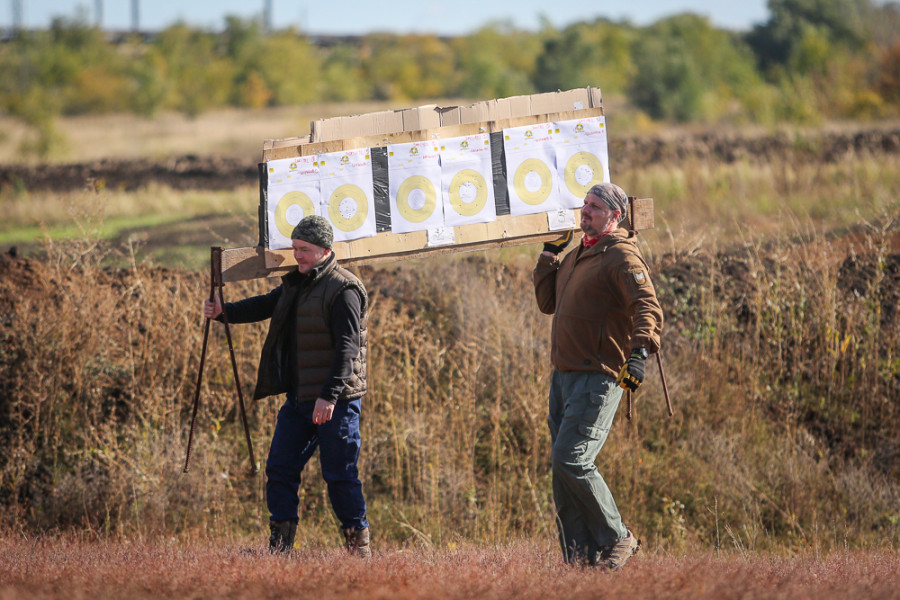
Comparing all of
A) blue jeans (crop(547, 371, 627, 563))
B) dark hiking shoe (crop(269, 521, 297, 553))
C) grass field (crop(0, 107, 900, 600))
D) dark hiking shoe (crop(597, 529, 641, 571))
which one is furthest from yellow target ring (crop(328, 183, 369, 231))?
dark hiking shoe (crop(597, 529, 641, 571))

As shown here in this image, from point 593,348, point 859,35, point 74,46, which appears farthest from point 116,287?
point 74,46

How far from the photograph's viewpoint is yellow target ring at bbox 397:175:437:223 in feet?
19.4

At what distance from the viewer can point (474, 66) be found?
164ft

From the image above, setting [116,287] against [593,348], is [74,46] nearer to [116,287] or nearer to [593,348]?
[116,287]

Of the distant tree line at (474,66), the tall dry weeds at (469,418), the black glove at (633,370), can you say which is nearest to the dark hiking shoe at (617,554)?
the black glove at (633,370)

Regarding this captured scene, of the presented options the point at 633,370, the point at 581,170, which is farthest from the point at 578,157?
the point at 633,370

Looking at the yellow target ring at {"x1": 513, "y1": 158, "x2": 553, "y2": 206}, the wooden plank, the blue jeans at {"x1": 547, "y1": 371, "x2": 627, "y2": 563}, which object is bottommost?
the blue jeans at {"x1": 547, "y1": 371, "x2": 627, "y2": 563}

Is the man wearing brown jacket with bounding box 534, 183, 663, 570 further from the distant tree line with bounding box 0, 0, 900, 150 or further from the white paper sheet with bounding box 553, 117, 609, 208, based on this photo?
the distant tree line with bounding box 0, 0, 900, 150

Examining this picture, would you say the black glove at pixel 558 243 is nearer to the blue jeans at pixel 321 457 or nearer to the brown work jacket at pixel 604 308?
the brown work jacket at pixel 604 308

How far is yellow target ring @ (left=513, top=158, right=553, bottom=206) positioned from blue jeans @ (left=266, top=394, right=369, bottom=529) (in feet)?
5.64

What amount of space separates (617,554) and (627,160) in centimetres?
1611

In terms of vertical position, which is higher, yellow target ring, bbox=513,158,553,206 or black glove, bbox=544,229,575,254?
yellow target ring, bbox=513,158,553,206

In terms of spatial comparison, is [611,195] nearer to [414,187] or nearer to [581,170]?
[581,170]

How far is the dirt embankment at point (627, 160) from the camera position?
1902 centimetres
